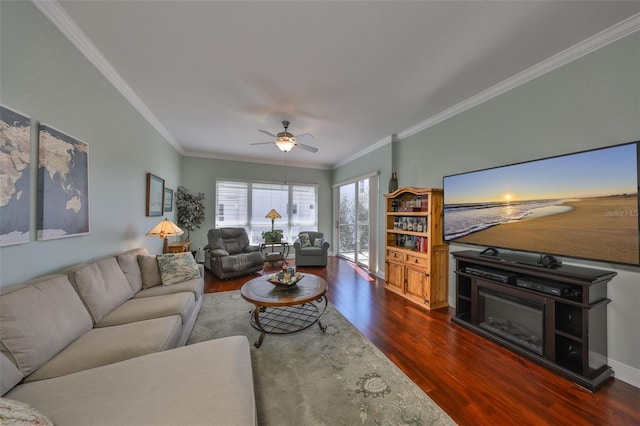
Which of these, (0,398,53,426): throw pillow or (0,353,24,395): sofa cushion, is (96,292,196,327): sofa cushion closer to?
(0,353,24,395): sofa cushion

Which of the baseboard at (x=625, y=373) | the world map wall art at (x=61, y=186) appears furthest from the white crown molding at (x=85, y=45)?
the baseboard at (x=625, y=373)

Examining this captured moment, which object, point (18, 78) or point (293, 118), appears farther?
point (293, 118)

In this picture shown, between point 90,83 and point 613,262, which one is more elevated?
point 90,83

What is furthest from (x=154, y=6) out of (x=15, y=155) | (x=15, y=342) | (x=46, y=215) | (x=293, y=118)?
(x=15, y=342)

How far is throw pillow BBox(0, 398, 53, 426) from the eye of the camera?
2.39 feet

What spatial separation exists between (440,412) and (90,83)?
13.0 ft

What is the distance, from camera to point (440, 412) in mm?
1541

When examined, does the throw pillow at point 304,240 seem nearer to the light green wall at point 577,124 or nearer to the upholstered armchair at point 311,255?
the upholstered armchair at point 311,255

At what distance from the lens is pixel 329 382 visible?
5.91ft

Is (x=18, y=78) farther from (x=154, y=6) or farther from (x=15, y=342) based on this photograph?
(x=15, y=342)

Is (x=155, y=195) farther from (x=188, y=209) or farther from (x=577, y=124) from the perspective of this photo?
(x=577, y=124)

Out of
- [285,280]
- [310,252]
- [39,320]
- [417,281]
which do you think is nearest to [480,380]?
[417,281]

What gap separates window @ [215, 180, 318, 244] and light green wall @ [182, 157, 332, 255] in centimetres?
15

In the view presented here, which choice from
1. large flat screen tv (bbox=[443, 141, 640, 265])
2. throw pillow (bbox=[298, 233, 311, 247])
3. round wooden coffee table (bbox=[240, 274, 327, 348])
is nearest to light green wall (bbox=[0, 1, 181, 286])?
round wooden coffee table (bbox=[240, 274, 327, 348])
